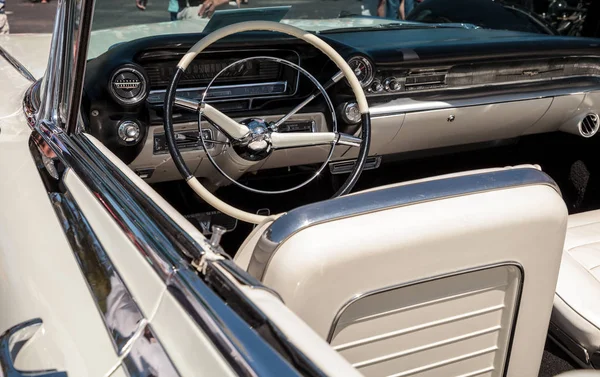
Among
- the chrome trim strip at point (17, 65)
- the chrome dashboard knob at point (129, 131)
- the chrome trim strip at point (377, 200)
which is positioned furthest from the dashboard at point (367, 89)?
the chrome trim strip at point (377, 200)

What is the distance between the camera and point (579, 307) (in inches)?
76.1

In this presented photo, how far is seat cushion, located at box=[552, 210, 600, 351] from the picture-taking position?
1894mm

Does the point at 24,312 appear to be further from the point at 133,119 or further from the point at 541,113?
the point at 541,113

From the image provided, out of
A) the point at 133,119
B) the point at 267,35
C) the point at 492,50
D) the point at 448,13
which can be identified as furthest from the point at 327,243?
the point at 448,13

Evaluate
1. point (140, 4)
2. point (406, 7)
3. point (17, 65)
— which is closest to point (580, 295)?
point (140, 4)

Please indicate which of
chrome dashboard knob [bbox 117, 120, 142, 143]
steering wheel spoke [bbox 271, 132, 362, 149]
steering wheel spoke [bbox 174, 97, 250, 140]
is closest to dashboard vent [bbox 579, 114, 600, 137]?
steering wheel spoke [bbox 271, 132, 362, 149]

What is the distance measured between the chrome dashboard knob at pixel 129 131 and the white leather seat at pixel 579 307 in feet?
4.87

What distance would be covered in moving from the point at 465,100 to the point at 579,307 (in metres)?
1.17

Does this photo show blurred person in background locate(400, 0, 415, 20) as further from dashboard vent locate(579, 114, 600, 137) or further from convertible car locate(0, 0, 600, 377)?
dashboard vent locate(579, 114, 600, 137)

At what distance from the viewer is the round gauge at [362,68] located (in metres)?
2.45

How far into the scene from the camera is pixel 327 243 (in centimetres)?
116

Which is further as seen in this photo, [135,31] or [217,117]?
[135,31]

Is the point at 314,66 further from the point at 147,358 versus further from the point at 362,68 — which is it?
the point at 147,358

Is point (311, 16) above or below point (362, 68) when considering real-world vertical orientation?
above
